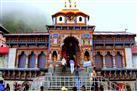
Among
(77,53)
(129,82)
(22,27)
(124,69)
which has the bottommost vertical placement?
(129,82)

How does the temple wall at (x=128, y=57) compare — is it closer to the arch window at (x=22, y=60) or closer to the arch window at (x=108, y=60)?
the arch window at (x=108, y=60)

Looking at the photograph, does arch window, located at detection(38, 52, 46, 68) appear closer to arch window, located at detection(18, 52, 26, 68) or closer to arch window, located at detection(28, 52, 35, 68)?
arch window, located at detection(28, 52, 35, 68)


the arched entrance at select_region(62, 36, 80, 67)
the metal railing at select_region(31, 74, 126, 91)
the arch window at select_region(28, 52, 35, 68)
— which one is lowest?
the metal railing at select_region(31, 74, 126, 91)

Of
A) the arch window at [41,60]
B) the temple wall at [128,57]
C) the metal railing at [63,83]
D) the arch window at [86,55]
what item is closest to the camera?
the metal railing at [63,83]

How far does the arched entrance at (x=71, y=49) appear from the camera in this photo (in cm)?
2771

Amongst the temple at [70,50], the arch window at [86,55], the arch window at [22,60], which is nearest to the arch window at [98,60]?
the temple at [70,50]

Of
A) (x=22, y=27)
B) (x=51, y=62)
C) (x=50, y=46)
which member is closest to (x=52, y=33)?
(x=50, y=46)

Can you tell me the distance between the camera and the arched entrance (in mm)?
27714

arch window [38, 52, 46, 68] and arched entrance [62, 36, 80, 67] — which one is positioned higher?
arched entrance [62, 36, 80, 67]

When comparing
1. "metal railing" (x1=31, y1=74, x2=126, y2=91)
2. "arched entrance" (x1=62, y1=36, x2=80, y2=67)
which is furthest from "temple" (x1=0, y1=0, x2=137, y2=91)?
"metal railing" (x1=31, y1=74, x2=126, y2=91)

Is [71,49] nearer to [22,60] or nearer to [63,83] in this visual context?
[22,60]

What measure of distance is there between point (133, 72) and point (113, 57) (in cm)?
314

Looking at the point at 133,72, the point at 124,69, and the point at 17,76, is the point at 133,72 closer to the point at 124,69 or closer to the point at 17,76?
the point at 124,69

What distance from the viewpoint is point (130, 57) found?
27.7 meters
